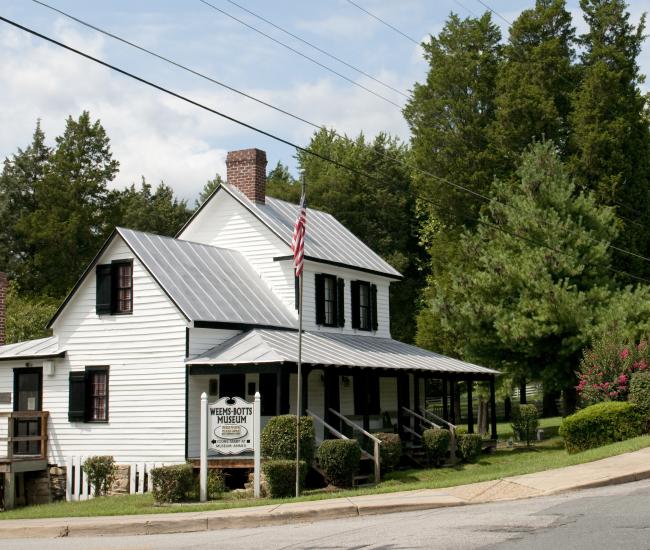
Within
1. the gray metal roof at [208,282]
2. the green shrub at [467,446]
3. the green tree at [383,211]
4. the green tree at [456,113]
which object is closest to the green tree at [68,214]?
the green tree at [383,211]

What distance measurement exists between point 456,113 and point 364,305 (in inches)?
840

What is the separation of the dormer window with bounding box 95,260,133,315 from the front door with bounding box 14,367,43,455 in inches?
124

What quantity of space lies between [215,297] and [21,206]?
41906 mm

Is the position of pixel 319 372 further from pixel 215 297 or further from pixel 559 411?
pixel 559 411

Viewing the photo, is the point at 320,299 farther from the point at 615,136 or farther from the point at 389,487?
the point at 615,136

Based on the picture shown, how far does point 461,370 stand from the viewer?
31438 mm

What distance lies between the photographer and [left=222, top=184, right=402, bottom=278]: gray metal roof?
103 ft

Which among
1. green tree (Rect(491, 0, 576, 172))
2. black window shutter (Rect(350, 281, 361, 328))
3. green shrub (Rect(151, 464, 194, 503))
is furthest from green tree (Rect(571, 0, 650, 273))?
green shrub (Rect(151, 464, 194, 503))

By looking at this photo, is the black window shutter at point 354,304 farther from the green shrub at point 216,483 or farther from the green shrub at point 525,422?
the green shrub at point 216,483

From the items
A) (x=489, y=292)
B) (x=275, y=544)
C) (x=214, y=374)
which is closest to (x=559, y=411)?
(x=489, y=292)

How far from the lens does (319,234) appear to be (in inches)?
1358

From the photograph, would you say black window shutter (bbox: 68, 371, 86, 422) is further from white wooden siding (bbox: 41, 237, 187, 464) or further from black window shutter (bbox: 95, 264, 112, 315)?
black window shutter (bbox: 95, 264, 112, 315)

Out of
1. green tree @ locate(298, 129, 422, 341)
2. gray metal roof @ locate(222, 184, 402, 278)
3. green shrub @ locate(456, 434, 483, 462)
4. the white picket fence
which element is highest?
green tree @ locate(298, 129, 422, 341)

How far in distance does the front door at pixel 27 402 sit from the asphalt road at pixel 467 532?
1246cm
